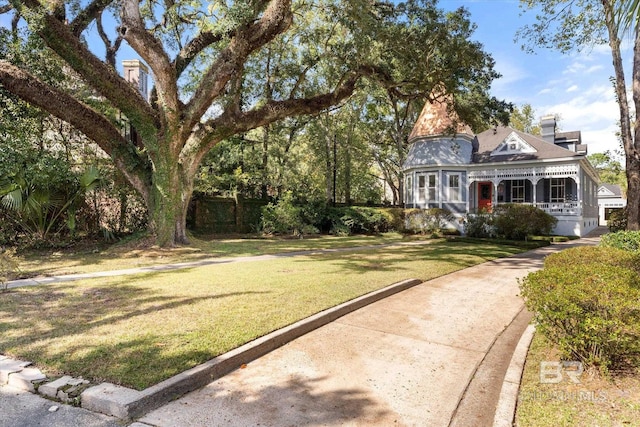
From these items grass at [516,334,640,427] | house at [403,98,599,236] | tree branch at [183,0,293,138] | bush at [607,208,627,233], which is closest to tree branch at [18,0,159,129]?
tree branch at [183,0,293,138]

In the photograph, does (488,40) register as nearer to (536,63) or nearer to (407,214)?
(536,63)

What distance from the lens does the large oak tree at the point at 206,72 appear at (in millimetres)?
11289

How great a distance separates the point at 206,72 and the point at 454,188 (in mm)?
17577

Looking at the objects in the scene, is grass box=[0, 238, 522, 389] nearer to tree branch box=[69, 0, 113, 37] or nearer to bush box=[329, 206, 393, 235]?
tree branch box=[69, 0, 113, 37]

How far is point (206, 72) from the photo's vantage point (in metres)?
12.9

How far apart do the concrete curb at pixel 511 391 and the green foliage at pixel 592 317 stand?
1.47 feet

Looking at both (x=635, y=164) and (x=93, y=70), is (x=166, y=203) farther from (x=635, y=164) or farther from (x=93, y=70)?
(x=635, y=164)

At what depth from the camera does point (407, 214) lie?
72.6ft

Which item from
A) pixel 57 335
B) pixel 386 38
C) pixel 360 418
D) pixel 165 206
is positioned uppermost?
pixel 386 38

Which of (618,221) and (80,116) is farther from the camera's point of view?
(618,221)

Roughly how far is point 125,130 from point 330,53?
9750 mm

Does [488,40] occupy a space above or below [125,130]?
above

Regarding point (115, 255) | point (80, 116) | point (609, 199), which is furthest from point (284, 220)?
point (609, 199)

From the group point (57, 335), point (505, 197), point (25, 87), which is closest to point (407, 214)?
point (505, 197)
